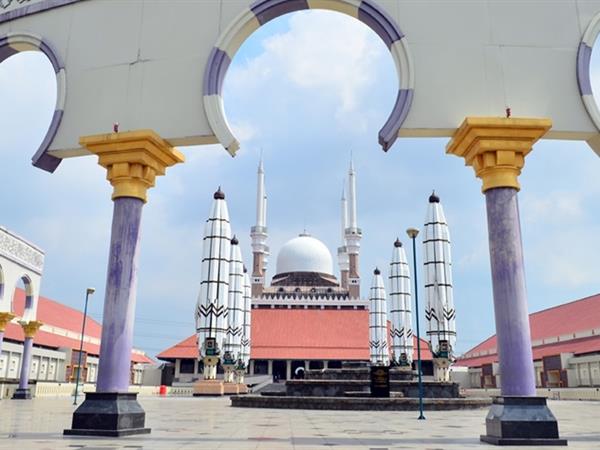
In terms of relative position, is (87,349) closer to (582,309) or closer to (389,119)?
(582,309)

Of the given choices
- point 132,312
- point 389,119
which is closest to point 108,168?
point 132,312

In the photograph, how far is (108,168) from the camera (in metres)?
9.52

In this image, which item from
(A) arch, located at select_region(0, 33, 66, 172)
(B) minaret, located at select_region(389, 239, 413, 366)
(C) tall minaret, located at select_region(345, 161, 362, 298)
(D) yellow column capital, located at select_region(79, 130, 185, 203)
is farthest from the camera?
(C) tall minaret, located at select_region(345, 161, 362, 298)

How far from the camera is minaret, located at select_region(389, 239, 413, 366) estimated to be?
31.0m

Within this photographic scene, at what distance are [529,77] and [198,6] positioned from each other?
5.87 meters

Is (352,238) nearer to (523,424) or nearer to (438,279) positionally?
(438,279)

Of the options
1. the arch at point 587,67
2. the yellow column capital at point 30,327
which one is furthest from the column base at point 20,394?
the arch at point 587,67

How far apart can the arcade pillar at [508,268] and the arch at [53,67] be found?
6.99m

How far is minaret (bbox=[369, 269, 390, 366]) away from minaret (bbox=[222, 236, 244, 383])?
8.46m

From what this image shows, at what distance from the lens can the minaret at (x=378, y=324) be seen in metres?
33.8

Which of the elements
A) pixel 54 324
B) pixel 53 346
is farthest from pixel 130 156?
pixel 54 324

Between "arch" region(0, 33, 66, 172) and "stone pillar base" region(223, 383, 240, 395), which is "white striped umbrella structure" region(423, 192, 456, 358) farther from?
"arch" region(0, 33, 66, 172)

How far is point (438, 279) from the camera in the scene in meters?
24.5

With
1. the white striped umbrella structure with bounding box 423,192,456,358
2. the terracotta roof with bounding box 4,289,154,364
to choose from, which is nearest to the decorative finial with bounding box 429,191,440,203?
the white striped umbrella structure with bounding box 423,192,456,358
